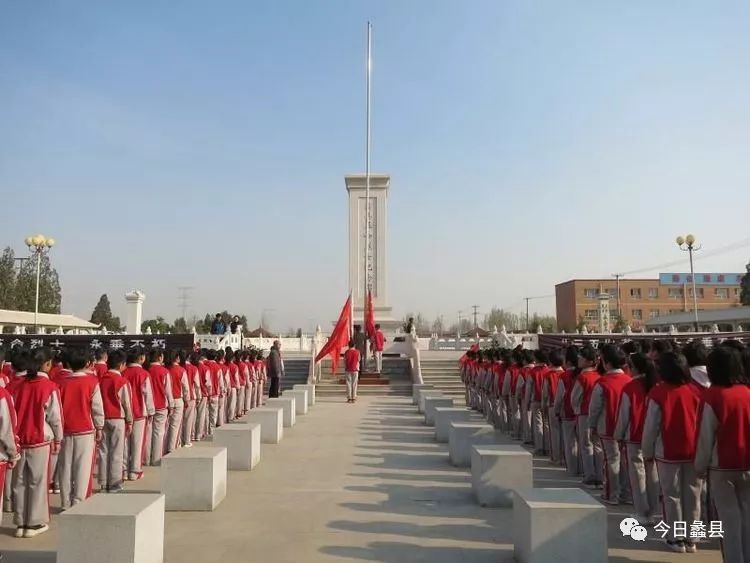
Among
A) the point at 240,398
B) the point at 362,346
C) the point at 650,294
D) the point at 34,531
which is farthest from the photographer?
the point at 650,294

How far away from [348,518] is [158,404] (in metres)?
3.93

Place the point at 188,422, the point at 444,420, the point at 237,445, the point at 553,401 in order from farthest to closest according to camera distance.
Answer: the point at 444,420 < the point at 188,422 < the point at 553,401 < the point at 237,445

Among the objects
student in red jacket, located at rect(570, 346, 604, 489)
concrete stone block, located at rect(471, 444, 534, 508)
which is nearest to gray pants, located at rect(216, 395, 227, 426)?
concrete stone block, located at rect(471, 444, 534, 508)

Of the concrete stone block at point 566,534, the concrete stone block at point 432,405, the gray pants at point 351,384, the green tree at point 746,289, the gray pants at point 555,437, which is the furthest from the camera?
the green tree at point 746,289

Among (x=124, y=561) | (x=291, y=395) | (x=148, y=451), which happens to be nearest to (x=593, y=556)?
(x=124, y=561)

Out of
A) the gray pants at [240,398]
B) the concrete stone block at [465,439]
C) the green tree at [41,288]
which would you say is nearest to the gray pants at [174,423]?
the gray pants at [240,398]

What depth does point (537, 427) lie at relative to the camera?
32.0 ft

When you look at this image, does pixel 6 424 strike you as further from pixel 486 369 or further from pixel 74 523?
pixel 486 369

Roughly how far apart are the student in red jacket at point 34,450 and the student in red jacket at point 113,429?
4.19 ft

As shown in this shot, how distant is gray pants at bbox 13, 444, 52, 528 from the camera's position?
17.7 ft

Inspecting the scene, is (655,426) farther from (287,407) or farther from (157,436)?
(287,407)

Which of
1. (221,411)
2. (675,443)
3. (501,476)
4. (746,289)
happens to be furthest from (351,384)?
(746,289)

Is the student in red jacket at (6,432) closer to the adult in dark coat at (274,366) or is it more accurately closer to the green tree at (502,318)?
the adult in dark coat at (274,366)

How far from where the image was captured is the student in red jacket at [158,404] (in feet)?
27.7
